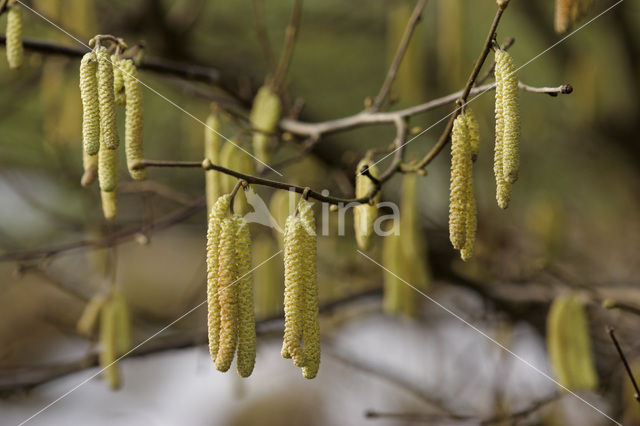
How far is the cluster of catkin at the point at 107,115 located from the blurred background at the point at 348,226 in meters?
0.48

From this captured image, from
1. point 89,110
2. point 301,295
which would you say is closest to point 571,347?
point 301,295

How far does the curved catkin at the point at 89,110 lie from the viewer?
0.92 m

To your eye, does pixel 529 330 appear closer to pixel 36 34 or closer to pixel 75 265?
pixel 75 265

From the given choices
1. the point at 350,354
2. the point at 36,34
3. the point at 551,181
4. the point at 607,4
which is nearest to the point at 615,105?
the point at 607,4

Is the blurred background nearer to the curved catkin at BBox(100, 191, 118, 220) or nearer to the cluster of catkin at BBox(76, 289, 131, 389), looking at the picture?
the cluster of catkin at BBox(76, 289, 131, 389)

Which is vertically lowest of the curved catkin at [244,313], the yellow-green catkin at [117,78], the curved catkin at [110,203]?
the curved catkin at [244,313]

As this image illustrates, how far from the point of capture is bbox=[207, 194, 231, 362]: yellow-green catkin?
884 millimetres

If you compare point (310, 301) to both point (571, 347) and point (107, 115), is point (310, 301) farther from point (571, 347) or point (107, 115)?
point (571, 347)

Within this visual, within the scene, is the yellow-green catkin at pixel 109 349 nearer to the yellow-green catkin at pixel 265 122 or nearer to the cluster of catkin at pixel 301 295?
the yellow-green catkin at pixel 265 122

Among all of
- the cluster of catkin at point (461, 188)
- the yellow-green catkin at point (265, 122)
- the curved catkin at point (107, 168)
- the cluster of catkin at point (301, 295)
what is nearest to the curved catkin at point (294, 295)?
the cluster of catkin at point (301, 295)

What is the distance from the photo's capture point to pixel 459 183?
3.04 feet

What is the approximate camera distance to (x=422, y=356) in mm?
2920

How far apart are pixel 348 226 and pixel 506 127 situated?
1.69 metres

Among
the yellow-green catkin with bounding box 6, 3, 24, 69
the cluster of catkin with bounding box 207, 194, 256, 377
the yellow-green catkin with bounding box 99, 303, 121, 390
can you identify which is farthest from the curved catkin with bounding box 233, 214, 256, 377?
the yellow-green catkin with bounding box 99, 303, 121, 390
